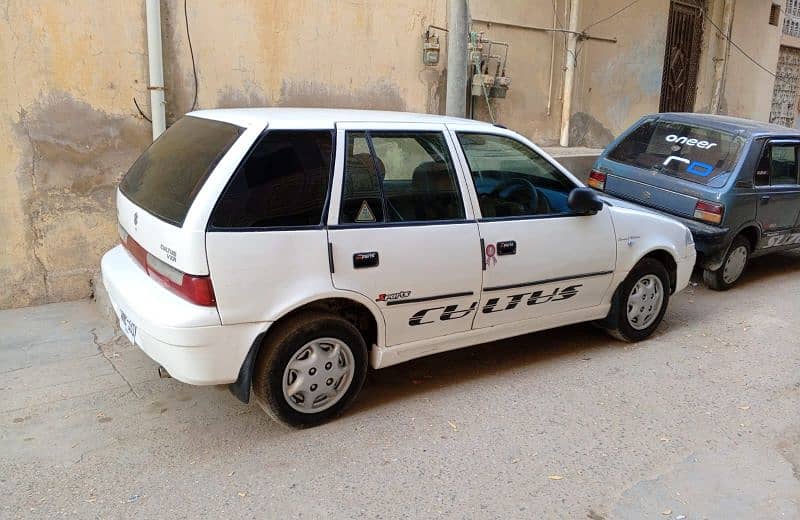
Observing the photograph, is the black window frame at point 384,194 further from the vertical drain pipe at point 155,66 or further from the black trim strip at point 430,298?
the vertical drain pipe at point 155,66

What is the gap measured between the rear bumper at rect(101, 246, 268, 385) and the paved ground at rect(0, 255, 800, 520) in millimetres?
496

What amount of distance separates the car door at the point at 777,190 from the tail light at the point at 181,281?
5.75m

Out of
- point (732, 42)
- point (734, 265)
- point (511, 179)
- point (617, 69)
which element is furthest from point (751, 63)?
point (511, 179)

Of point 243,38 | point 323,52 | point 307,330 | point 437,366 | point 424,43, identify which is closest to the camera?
point 307,330

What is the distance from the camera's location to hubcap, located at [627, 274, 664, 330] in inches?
201

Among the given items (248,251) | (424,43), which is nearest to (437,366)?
(248,251)

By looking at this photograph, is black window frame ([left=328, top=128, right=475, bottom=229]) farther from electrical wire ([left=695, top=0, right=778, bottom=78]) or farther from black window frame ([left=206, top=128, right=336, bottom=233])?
electrical wire ([left=695, top=0, right=778, bottom=78])

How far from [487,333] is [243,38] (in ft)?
12.3

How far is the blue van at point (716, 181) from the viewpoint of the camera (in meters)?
6.52

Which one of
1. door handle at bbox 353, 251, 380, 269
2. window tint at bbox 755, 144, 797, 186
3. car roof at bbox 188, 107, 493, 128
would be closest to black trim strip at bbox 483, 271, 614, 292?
door handle at bbox 353, 251, 380, 269

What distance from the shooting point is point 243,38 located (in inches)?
245

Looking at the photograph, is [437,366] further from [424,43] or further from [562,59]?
[562,59]

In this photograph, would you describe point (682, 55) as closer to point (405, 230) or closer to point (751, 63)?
point (751, 63)

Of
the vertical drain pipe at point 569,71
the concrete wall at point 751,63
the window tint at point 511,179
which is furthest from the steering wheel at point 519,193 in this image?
the concrete wall at point 751,63
